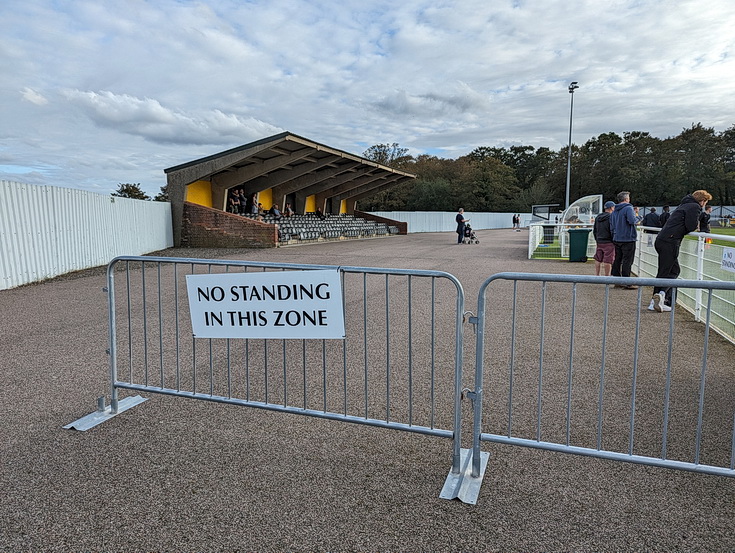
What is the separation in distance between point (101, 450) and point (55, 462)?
0.27 meters

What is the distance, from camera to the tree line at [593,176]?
6712 cm

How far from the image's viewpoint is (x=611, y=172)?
71125 mm

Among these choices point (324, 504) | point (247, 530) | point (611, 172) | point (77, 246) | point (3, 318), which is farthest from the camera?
point (611, 172)

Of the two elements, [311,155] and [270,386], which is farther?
[311,155]

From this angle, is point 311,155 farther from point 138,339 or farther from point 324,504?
point 324,504

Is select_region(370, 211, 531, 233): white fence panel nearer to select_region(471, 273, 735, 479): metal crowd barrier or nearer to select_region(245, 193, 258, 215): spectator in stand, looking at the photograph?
select_region(245, 193, 258, 215): spectator in stand

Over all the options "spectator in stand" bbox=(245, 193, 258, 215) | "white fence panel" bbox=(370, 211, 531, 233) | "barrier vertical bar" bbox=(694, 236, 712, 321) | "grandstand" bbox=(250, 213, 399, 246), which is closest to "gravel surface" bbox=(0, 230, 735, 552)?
"barrier vertical bar" bbox=(694, 236, 712, 321)

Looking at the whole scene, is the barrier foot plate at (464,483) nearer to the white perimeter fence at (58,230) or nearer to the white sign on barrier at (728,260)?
the white sign on barrier at (728,260)

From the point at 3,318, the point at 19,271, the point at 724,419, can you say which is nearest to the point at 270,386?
A: the point at 724,419

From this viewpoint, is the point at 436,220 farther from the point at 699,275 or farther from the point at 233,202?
the point at 699,275

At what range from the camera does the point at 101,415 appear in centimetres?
404

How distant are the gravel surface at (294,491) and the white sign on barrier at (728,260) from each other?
2.48m

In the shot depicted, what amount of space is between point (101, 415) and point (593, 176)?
78461 millimetres

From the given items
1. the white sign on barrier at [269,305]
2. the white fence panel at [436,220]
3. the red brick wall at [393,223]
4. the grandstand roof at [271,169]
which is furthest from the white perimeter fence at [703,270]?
the white fence panel at [436,220]
